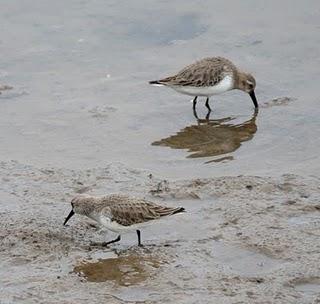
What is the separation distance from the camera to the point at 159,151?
37.2 feet

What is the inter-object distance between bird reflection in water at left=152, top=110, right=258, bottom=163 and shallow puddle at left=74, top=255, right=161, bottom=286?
2751 mm

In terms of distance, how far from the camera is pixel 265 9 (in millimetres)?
15984

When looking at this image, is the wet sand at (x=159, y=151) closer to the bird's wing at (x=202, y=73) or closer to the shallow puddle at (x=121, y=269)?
the shallow puddle at (x=121, y=269)

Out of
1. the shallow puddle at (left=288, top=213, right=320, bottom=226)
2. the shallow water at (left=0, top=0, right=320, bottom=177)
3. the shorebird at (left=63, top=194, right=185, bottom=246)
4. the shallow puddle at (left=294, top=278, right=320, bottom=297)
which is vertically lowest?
the shallow water at (left=0, top=0, right=320, bottom=177)

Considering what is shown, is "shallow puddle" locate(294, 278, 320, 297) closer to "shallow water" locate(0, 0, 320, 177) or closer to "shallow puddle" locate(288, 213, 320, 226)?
"shallow puddle" locate(288, 213, 320, 226)

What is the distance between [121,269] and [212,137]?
148 inches

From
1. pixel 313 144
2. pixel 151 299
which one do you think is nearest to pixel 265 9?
pixel 313 144

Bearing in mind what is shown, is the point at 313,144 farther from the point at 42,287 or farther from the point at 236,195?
the point at 42,287

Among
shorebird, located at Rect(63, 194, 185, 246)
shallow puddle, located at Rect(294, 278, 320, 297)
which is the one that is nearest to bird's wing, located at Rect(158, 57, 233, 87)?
shorebird, located at Rect(63, 194, 185, 246)

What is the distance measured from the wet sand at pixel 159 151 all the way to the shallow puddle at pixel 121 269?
0.06ft

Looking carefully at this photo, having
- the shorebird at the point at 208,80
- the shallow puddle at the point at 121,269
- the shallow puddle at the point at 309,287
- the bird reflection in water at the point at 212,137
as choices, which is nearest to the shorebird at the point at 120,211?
the shallow puddle at the point at 121,269

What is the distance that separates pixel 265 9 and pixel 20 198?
7.59m

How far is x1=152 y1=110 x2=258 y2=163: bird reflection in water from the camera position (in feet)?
37.3

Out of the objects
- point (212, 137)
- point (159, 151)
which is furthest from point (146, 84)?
point (159, 151)
